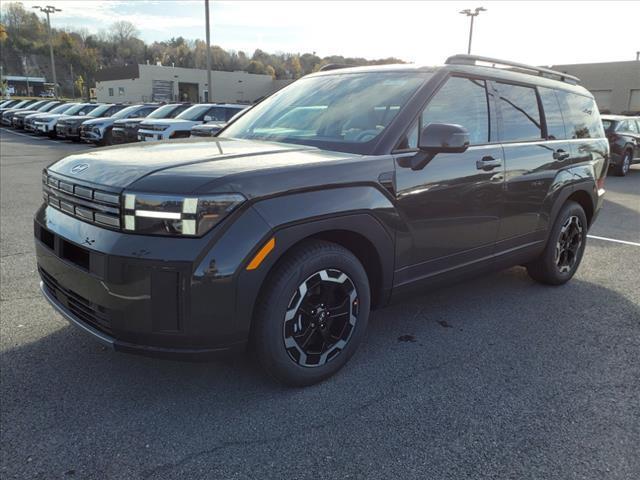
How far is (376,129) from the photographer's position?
3.22 meters

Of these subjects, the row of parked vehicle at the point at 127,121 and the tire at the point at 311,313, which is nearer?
the tire at the point at 311,313

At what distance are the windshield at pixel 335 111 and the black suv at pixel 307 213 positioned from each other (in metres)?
0.02

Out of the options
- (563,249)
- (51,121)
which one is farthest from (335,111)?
(51,121)

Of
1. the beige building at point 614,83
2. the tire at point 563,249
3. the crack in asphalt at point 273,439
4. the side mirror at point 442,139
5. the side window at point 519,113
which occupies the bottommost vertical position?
the crack in asphalt at point 273,439

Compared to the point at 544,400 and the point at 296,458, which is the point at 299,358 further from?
the point at 544,400

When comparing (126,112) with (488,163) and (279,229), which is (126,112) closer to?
(488,163)

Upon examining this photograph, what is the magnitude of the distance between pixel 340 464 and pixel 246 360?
1099mm

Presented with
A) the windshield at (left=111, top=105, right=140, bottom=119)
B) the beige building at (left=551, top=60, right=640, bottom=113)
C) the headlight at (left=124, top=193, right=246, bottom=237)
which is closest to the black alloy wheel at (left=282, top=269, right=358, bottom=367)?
the headlight at (left=124, top=193, right=246, bottom=237)

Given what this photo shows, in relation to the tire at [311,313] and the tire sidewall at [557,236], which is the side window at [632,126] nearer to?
the tire sidewall at [557,236]

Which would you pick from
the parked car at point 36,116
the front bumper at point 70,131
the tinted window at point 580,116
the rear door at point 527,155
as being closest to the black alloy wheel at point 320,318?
the rear door at point 527,155

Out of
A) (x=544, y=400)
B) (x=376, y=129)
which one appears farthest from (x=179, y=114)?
(x=544, y=400)

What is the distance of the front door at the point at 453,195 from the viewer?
10.5 ft

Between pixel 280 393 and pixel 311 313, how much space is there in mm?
491

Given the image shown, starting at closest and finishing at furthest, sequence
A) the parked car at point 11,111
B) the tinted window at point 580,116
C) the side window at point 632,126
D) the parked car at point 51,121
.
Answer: the tinted window at point 580,116, the side window at point 632,126, the parked car at point 51,121, the parked car at point 11,111
